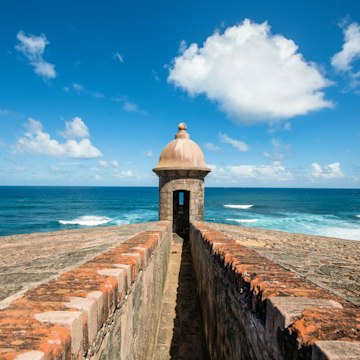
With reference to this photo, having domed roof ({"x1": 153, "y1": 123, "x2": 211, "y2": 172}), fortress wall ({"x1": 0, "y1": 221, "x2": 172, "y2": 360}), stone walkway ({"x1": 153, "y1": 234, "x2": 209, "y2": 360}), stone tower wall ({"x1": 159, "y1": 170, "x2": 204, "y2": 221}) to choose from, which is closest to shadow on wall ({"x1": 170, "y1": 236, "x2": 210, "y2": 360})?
stone walkway ({"x1": 153, "y1": 234, "x2": 209, "y2": 360})

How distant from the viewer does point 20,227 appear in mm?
29922

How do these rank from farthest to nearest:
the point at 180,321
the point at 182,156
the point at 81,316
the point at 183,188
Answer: the point at 182,156, the point at 183,188, the point at 180,321, the point at 81,316

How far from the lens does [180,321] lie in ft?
14.5

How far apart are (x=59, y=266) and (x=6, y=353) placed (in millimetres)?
1445

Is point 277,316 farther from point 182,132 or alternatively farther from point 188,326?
point 182,132

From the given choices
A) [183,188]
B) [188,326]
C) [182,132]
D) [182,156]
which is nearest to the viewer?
[188,326]

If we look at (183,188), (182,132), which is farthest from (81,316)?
(182,132)

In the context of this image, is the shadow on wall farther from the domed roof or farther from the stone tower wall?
the domed roof

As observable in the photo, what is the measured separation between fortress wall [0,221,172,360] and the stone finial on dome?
7.33 m

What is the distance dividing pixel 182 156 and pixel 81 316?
25.0 feet

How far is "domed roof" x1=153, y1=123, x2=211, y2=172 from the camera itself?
854 centimetres

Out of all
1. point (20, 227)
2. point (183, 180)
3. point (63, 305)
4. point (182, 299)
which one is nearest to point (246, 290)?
point (63, 305)

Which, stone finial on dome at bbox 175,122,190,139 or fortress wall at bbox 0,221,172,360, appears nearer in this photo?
fortress wall at bbox 0,221,172,360

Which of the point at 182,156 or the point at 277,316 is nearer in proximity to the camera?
the point at 277,316
